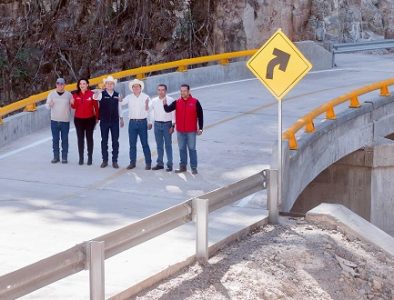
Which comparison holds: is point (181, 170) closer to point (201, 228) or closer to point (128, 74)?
point (201, 228)

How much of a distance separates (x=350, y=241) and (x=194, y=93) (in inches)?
479

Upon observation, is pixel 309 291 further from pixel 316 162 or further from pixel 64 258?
pixel 316 162

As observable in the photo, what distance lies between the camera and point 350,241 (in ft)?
35.7

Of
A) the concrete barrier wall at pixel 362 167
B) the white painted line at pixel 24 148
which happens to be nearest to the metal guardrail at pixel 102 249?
the white painted line at pixel 24 148

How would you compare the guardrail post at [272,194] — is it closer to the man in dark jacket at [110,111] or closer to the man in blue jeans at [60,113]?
the man in dark jacket at [110,111]

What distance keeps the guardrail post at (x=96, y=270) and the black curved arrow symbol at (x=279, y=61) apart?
500 centimetres

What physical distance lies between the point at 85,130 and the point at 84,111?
14.8 inches

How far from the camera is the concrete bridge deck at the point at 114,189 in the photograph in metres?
9.38

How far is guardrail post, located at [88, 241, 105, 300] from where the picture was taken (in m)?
7.20

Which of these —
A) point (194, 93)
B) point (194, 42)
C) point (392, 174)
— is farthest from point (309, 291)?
point (194, 42)

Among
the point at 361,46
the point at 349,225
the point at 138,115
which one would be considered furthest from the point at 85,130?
the point at 361,46

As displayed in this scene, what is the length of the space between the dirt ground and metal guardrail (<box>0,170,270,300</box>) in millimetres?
480

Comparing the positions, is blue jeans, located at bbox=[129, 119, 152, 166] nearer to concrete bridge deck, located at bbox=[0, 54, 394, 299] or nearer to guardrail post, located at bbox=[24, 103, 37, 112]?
concrete bridge deck, located at bbox=[0, 54, 394, 299]

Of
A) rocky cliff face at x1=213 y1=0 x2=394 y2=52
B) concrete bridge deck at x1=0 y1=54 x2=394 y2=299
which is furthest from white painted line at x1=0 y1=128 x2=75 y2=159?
rocky cliff face at x1=213 y1=0 x2=394 y2=52
